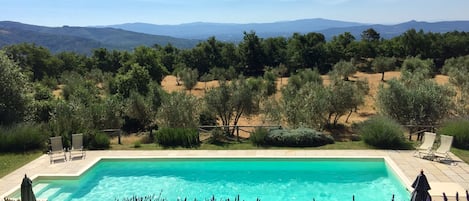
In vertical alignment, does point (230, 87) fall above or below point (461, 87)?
above

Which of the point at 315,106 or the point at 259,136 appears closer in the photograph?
the point at 259,136

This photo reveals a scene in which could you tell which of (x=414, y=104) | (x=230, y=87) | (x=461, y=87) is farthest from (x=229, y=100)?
(x=461, y=87)

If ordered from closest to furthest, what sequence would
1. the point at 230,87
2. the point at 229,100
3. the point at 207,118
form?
the point at 229,100
the point at 230,87
the point at 207,118

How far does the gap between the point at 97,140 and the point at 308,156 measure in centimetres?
854

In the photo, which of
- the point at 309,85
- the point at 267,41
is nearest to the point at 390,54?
the point at 267,41

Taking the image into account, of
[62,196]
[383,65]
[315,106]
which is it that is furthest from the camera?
[383,65]

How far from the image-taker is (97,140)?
1652 cm

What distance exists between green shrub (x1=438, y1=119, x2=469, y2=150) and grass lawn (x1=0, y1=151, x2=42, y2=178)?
1570cm

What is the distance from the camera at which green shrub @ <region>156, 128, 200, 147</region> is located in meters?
16.6

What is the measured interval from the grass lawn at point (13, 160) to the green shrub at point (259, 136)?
27.5ft

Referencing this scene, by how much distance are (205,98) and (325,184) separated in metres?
9.09

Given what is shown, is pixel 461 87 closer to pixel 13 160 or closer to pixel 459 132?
pixel 459 132

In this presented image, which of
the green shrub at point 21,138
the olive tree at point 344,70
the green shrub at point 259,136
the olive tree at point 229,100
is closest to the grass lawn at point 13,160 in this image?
the green shrub at point 21,138

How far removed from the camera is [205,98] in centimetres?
2053
